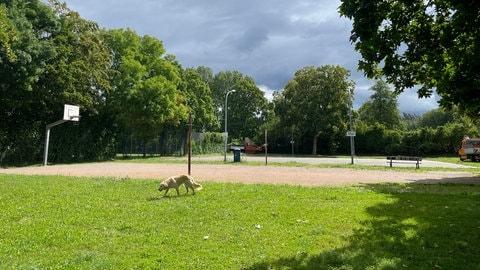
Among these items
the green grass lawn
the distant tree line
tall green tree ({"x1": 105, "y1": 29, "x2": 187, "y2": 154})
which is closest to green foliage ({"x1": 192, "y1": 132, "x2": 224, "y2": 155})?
the distant tree line

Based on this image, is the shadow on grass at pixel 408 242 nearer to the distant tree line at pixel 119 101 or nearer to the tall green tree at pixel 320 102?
the distant tree line at pixel 119 101

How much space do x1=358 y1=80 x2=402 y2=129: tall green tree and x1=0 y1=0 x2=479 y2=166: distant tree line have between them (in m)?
19.7

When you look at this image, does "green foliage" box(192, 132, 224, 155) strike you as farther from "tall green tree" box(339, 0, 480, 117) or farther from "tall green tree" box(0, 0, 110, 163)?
"tall green tree" box(339, 0, 480, 117)

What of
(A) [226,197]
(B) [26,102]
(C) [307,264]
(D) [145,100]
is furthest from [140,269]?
(D) [145,100]

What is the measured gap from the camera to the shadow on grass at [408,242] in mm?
5000

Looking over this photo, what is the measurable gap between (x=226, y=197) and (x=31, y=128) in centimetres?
2311

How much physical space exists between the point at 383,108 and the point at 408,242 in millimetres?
73011

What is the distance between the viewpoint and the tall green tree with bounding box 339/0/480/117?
19.1 ft

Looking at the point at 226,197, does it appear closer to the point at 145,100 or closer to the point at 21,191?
the point at 21,191

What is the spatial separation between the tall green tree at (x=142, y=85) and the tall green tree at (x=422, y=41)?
30290mm

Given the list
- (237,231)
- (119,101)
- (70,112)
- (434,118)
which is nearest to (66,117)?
(70,112)

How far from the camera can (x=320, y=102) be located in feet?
169

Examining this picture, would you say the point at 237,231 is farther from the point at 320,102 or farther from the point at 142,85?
the point at 320,102

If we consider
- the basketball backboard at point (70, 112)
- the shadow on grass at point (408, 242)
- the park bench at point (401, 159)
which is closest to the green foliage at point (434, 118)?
the park bench at point (401, 159)
